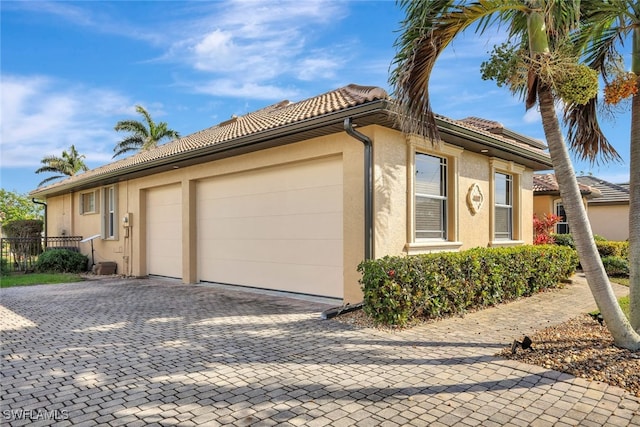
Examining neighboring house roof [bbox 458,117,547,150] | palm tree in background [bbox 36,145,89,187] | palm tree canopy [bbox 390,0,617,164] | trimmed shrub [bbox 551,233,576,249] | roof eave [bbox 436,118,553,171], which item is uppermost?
palm tree in background [bbox 36,145,89,187]

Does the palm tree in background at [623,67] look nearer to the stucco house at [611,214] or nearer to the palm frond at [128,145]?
the stucco house at [611,214]

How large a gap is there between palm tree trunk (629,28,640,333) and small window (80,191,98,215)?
17171 mm

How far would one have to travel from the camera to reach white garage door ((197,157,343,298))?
27.4 ft

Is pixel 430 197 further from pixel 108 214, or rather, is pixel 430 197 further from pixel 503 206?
pixel 108 214

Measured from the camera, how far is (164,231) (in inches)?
504

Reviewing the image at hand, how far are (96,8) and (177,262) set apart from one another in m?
6.99

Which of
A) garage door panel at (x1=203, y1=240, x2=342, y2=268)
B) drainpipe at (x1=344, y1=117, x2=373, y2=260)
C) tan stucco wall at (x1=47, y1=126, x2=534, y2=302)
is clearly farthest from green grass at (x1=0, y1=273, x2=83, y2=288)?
drainpipe at (x1=344, y1=117, x2=373, y2=260)

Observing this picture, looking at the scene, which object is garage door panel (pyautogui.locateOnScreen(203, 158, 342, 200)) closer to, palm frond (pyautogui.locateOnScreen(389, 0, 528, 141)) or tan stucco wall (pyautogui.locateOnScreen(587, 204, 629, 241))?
palm frond (pyautogui.locateOnScreen(389, 0, 528, 141))

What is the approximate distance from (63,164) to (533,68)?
38229mm

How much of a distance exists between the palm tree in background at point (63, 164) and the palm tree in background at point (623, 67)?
37552mm

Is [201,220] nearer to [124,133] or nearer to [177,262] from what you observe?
[177,262]

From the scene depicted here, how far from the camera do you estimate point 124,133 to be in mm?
29812

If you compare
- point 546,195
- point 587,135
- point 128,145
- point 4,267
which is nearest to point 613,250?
point 546,195

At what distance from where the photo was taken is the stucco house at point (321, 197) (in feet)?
24.5
